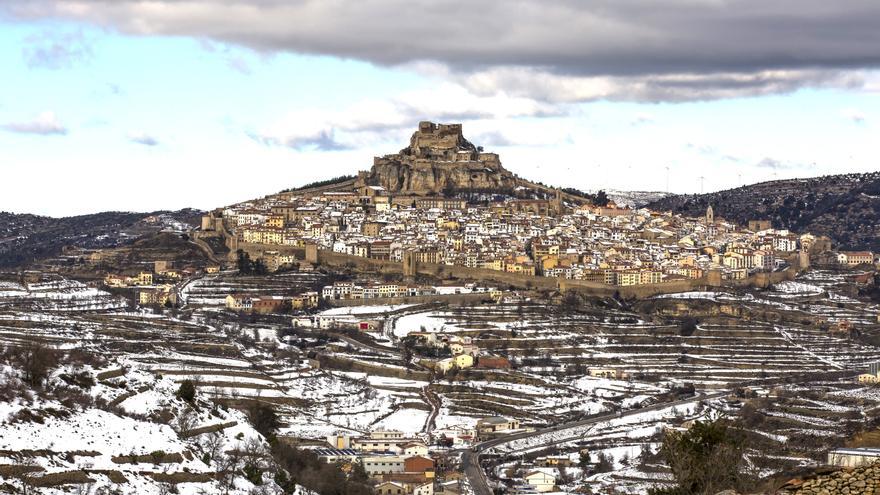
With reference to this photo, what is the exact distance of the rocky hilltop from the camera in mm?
118500

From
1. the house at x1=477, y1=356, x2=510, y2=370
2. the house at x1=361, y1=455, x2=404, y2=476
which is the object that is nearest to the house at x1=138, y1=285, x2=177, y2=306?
the house at x1=477, y1=356, x2=510, y2=370

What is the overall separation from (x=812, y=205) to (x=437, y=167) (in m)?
40.6

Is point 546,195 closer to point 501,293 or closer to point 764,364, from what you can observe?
point 501,293

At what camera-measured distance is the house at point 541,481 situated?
4612 cm

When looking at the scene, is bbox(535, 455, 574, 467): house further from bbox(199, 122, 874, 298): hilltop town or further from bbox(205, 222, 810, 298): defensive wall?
bbox(205, 222, 810, 298): defensive wall

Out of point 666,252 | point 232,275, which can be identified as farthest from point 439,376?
point 666,252

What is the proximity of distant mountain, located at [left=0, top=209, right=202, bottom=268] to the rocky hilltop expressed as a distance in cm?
1570

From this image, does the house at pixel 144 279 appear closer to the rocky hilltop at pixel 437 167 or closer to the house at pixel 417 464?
the rocky hilltop at pixel 437 167

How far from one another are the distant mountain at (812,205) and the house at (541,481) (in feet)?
275

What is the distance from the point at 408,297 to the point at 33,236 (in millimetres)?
57490

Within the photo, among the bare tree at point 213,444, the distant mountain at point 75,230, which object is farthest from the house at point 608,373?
the distant mountain at point 75,230

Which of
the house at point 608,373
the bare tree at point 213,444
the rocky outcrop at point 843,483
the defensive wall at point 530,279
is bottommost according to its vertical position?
the house at point 608,373

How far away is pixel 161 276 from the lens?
3620 inches

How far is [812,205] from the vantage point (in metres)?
141
